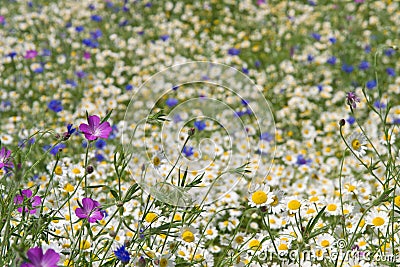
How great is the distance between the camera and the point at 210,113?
356 cm

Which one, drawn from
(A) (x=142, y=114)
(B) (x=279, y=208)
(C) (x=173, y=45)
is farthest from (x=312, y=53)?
(B) (x=279, y=208)

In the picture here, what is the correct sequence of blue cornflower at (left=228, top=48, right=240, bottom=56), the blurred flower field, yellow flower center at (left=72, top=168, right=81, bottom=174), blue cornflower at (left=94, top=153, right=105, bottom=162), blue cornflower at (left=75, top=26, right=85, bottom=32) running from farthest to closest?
blue cornflower at (left=75, top=26, right=85, bottom=32), blue cornflower at (left=228, top=48, right=240, bottom=56), blue cornflower at (left=94, top=153, right=105, bottom=162), yellow flower center at (left=72, top=168, right=81, bottom=174), the blurred flower field

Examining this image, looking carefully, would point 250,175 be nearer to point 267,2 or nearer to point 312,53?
point 312,53

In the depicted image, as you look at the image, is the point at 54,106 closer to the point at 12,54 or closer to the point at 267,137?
the point at 12,54

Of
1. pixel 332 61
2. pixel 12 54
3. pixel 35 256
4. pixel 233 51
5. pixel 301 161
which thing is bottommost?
pixel 35 256

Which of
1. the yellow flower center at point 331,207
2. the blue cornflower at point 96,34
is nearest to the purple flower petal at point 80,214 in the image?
the yellow flower center at point 331,207

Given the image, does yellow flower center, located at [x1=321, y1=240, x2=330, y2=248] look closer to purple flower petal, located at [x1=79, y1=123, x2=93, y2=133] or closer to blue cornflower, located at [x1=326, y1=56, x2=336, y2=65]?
purple flower petal, located at [x1=79, y1=123, x2=93, y2=133]

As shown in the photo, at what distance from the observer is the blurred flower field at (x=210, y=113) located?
75.3 inches

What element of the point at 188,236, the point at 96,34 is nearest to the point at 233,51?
the point at 96,34

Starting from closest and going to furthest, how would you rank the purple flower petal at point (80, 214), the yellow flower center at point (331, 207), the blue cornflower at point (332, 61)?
1. the purple flower petal at point (80, 214)
2. the yellow flower center at point (331, 207)
3. the blue cornflower at point (332, 61)

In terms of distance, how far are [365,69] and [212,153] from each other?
1.48 meters

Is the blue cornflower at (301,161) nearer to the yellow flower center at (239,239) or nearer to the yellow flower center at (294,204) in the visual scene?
the yellow flower center at (239,239)

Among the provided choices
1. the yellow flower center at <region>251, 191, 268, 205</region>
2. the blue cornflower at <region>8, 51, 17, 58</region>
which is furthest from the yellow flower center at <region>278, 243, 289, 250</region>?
the blue cornflower at <region>8, 51, 17, 58</region>

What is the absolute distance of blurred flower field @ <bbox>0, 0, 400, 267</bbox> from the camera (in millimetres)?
1913
